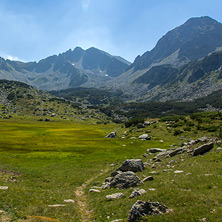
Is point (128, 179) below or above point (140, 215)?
below

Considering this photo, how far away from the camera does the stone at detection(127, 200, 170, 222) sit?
12.6 metres

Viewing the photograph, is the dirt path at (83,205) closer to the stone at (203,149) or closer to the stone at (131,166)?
the stone at (131,166)

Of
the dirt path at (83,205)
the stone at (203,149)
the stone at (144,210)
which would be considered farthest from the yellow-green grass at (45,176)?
the stone at (203,149)

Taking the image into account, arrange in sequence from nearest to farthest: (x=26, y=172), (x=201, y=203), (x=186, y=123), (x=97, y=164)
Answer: (x=201, y=203), (x=26, y=172), (x=97, y=164), (x=186, y=123)

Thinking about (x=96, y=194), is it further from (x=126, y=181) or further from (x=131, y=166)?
(x=131, y=166)

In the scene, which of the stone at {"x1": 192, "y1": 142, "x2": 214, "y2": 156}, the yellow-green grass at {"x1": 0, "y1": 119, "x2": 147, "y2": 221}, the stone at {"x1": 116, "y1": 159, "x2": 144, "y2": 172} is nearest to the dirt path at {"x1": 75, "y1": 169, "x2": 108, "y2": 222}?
the yellow-green grass at {"x1": 0, "y1": 119, "x2": 147, "y2": 221}

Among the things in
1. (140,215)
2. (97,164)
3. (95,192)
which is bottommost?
(97,164)

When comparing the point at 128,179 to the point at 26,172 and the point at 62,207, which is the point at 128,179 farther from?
the point at 26,172

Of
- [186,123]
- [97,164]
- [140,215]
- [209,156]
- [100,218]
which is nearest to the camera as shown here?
[140,215]

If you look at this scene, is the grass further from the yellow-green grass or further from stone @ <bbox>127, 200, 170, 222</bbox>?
stone @ <bbox>127, 200, 170, 222</bbox>

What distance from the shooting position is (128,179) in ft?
76.2

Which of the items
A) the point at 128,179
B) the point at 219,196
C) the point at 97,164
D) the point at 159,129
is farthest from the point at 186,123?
the point at 219,196

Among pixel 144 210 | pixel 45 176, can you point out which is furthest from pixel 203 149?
pixel 45 176

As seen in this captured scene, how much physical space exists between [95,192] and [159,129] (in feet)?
232
